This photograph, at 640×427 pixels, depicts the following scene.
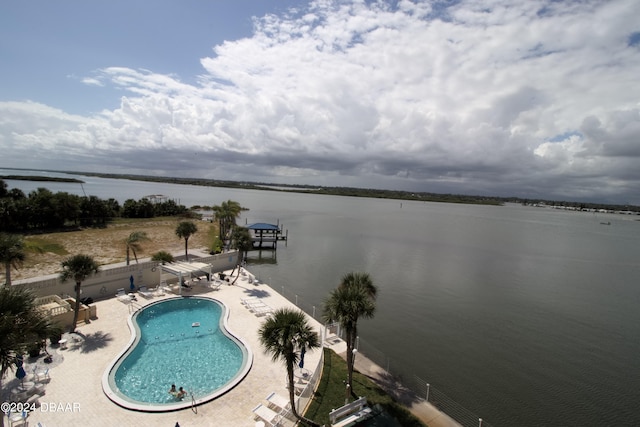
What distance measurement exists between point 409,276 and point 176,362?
2594 cm

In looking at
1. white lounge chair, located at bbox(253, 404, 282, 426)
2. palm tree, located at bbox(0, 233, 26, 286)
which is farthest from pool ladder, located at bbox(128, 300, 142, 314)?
white lounge chair, located at bbox(253, 404, 282, 426)

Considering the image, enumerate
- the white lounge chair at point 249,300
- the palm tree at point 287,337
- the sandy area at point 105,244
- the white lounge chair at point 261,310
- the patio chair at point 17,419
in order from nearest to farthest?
the patio chair at point 17,419 → the palm tree at point 287,337 → the white lounge chair at point 261,310 → the white lounge chair at point 249,300 → the sandy area at point 105,244

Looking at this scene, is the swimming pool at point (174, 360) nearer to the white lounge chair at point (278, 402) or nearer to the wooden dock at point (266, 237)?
the white lounge chair at point (278, 402)

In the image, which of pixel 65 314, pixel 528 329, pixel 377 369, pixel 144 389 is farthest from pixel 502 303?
pixel 65 314

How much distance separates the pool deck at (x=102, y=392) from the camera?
11.1 metres

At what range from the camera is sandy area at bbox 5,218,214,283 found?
96.9ft

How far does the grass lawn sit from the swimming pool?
358cm

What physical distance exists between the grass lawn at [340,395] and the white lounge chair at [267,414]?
126 cm

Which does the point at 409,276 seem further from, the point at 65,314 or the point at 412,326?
the point at 65,314

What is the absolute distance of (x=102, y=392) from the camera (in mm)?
12398

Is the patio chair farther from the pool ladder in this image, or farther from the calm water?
the calm water

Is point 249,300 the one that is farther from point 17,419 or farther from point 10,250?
point 10,250

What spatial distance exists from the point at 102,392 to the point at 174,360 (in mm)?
3526

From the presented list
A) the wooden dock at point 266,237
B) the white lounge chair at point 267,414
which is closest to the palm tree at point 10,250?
the white lounge chair at point 267,414
